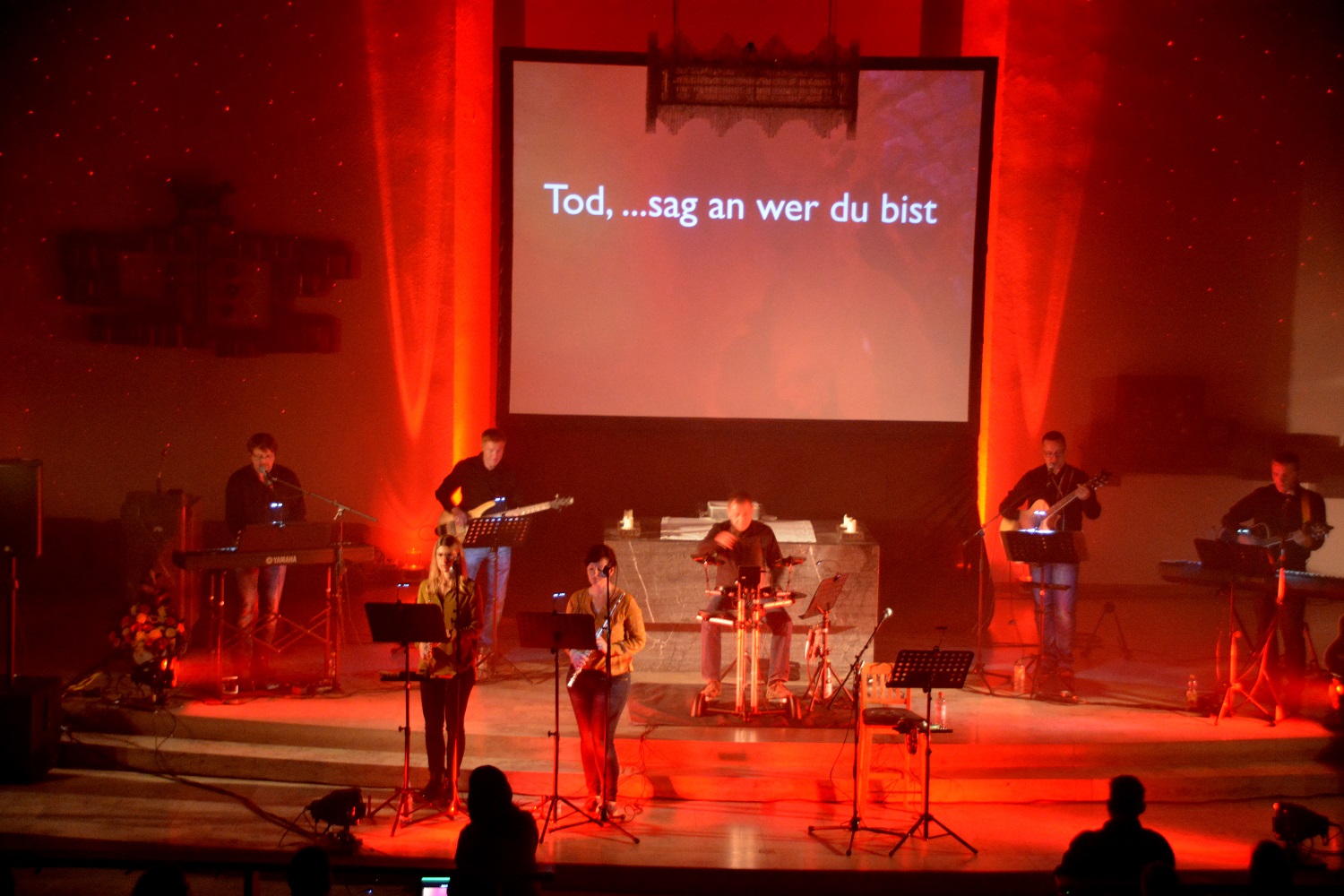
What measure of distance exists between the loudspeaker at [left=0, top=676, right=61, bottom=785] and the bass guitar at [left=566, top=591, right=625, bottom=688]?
3203 mm

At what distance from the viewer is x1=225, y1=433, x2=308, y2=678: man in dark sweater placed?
28.6 feet

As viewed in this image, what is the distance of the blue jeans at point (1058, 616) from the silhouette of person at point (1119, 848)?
12.8ft

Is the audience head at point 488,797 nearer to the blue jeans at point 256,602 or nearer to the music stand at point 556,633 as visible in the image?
the music stand at point 556,633

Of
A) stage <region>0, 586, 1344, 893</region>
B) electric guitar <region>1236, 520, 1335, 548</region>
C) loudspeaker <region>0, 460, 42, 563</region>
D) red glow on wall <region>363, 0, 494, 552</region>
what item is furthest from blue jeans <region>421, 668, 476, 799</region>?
electric guitar <region>1236, 520, 1335, 548</region>

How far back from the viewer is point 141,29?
1011cm

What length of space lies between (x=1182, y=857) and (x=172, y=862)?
16.3 ft

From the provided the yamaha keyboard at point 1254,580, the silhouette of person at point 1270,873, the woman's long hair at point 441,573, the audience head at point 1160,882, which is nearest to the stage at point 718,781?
the yamaha keyboard at point 1254,580

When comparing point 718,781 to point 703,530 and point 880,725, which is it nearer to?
point 880,725

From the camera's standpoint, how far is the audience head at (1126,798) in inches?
193

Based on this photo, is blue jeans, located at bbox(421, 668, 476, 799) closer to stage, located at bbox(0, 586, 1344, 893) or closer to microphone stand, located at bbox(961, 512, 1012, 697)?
stage, located at bbox(0, 586, 1344, 893)

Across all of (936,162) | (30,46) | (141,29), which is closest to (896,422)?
(936,162)

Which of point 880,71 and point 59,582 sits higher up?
point 880,71

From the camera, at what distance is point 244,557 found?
27.1 ft

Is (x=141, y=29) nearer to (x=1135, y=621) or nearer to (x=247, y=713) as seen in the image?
(x=247, y=713)
